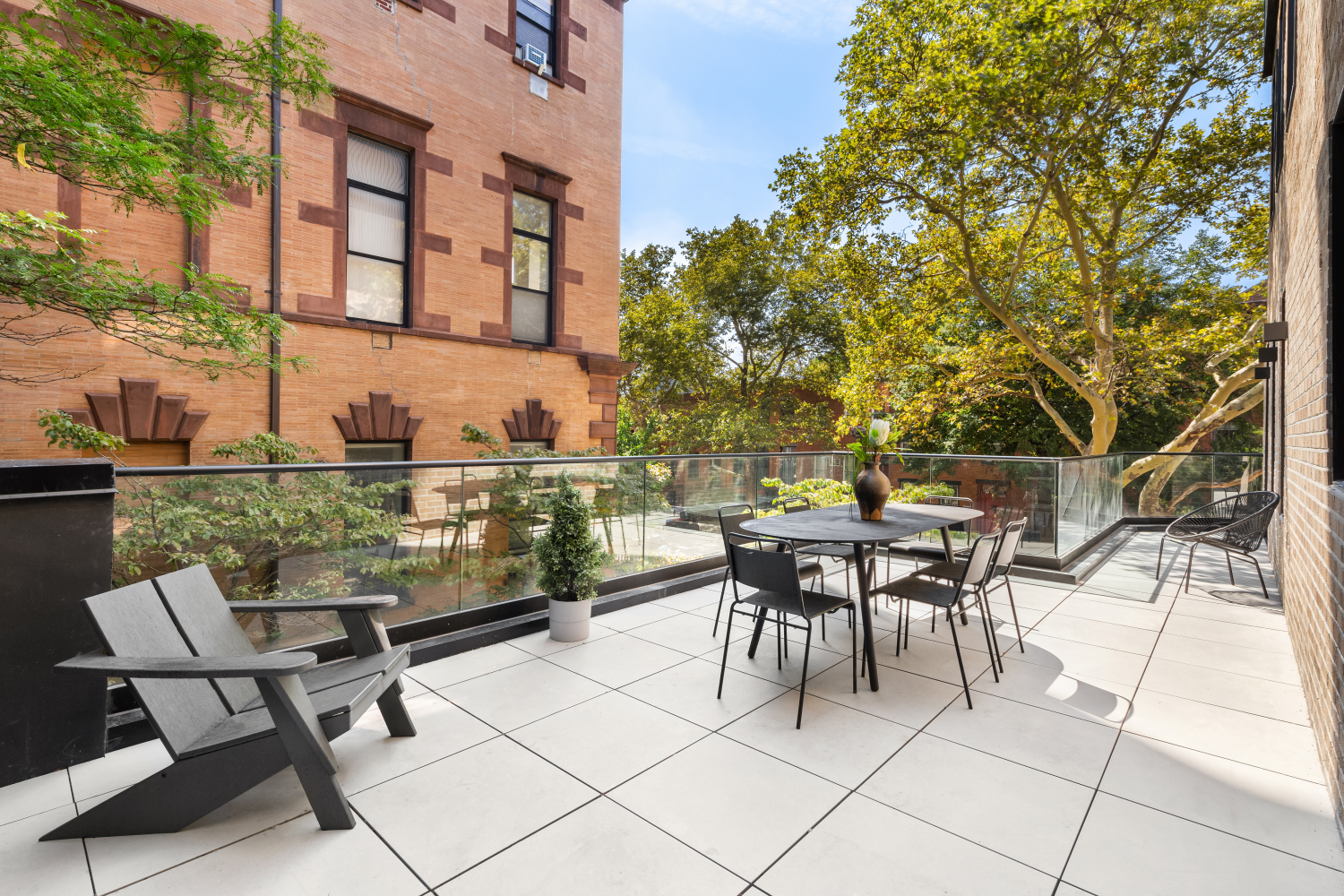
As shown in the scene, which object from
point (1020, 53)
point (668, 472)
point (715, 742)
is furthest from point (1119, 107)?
point (715, 742)

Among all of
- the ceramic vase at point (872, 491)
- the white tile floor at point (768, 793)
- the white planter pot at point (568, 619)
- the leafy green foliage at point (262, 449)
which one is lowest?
the white tile floor at point (768, 793)

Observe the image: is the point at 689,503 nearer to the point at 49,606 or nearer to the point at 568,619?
the point at 568,619

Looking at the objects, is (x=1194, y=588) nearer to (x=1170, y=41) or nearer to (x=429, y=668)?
(x=429, y=668)

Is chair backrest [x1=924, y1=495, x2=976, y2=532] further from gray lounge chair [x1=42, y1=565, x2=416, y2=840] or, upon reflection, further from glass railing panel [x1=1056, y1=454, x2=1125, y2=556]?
gray lounge chair [x1=42, y1=565, x2=416, y2=840]

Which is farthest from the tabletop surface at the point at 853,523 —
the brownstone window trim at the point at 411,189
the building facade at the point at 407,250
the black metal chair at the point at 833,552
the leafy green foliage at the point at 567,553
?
the brownstone window trim at the point at 411,189

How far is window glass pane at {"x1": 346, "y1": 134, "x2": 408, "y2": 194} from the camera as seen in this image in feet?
23.8

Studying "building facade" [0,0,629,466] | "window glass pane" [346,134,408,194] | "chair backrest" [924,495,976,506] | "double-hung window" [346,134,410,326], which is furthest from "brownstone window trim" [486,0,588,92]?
"chair backrest" [924,495,976,506]

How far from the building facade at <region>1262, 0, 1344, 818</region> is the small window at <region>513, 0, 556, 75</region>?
8.30m

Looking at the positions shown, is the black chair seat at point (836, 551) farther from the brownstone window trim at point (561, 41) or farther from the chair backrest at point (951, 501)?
the brownstone window trim at point (561, 41)

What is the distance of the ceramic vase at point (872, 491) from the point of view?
407 cm

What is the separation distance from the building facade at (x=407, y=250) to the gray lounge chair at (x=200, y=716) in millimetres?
3942

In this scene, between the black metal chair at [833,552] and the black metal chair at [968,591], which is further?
the black metal chair at [833,552]

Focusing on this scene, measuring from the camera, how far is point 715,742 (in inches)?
104

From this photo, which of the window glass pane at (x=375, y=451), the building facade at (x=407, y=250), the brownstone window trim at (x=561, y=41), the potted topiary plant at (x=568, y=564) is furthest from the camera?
the brownstone window trim at (x=561, y=41)
